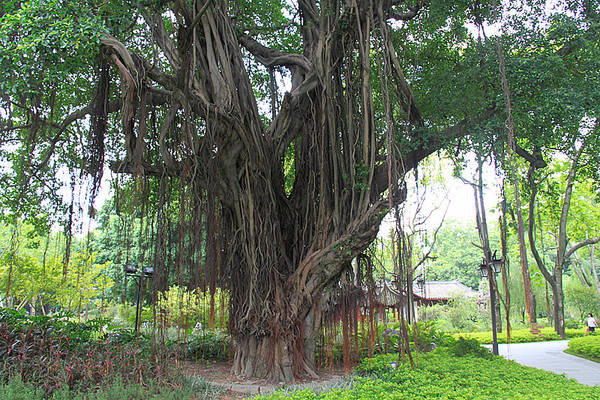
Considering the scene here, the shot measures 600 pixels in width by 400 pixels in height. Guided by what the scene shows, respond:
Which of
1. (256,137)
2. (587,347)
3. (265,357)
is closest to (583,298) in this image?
(587,347)

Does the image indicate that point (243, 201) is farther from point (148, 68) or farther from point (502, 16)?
point (502, 16)

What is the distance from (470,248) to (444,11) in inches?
1029

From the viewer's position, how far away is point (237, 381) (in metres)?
4.49

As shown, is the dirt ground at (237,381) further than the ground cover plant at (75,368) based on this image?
Yes

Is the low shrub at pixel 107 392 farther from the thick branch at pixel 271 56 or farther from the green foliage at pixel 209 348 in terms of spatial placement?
the thick branch at pixel 271 56

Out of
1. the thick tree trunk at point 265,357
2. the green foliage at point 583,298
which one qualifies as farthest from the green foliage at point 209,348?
the green foliage at point 583,298

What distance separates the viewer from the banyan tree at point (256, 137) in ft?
12.5

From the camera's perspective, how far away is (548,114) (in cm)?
434

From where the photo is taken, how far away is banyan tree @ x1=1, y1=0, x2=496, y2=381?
150 inches

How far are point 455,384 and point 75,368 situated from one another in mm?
3129

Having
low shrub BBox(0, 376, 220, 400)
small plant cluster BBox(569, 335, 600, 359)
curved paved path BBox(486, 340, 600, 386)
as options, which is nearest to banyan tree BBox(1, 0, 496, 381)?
low shrub BBox(0, 376, 220, 400)

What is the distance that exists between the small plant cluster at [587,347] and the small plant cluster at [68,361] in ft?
25.6

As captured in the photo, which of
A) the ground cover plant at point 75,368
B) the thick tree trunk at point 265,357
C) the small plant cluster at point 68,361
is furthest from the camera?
the thick tree trunk at point 265,357

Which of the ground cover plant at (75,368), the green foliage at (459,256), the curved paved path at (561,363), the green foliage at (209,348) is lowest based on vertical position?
the curved paved path at (561,363)
